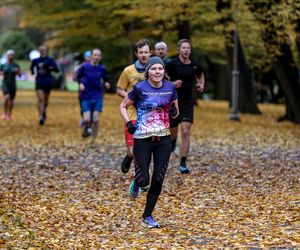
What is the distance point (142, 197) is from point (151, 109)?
2.51 meters

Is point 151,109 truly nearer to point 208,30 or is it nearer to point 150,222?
point 150,222

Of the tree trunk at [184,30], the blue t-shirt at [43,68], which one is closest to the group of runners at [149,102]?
the blue t-shirt at [43,68]

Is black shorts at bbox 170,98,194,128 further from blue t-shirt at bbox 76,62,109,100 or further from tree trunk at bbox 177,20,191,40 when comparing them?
tree trunk at bbox 177,20,191,40

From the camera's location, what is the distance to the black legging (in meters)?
9.67

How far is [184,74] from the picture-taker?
13.9m

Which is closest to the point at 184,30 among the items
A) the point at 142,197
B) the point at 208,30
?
the point at 208,30

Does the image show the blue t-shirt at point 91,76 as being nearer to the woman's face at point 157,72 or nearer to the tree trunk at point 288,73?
the tree trunk at point 288,73

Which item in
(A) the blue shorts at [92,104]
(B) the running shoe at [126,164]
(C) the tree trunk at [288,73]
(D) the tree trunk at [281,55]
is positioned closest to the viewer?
(B) the running shoe at [126,164]

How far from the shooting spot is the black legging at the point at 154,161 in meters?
9.67

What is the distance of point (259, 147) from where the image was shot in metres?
19.7

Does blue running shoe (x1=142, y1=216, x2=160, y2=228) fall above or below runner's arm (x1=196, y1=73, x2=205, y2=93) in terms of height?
below

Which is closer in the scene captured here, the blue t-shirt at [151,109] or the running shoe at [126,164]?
the blue t-shirt at [151,109]

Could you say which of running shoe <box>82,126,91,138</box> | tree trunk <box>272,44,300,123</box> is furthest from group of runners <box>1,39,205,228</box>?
tree trunk <box>272,44,300,123</box>

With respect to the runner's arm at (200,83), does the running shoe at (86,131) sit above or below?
below
